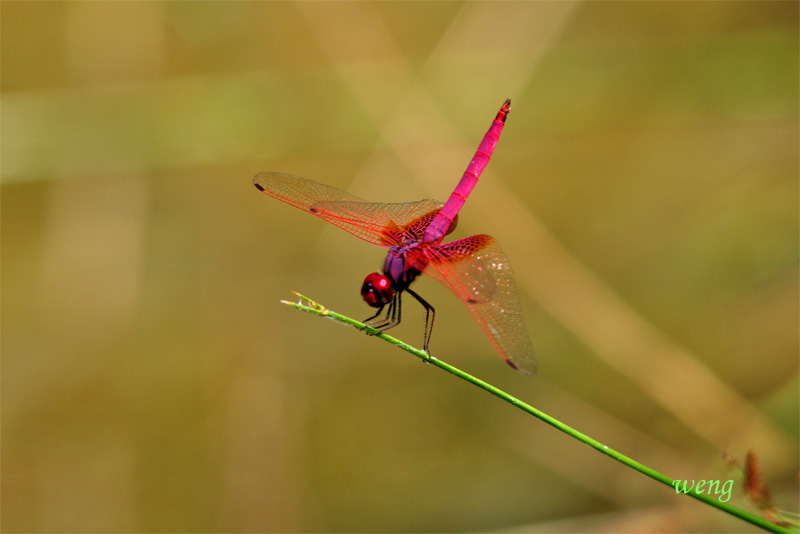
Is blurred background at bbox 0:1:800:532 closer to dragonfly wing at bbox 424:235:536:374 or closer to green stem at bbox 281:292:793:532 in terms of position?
dragonfly wing at bbox 424:235:536:374

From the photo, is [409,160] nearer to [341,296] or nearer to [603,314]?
[341,296]

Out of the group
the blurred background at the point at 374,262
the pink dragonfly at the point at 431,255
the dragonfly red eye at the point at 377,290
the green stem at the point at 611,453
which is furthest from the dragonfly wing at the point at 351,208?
the blurred background at the point at 374,262


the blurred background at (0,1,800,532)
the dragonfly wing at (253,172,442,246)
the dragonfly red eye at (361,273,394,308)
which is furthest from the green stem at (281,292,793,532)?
the blurred background at (0,1,800,532)

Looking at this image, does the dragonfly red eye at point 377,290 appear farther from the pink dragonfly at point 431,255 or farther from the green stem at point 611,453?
the green stem at point 611,453

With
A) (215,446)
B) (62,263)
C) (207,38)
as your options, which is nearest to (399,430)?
(215,446)

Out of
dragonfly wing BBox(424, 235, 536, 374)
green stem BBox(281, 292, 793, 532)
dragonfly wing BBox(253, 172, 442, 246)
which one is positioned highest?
dragonfly wing BBox(253, 172, 442, 246)

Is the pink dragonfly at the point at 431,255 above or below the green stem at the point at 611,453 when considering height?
above

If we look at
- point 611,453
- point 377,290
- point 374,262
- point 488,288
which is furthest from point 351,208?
point 374,262

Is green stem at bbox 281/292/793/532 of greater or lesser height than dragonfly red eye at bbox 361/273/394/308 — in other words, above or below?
below
